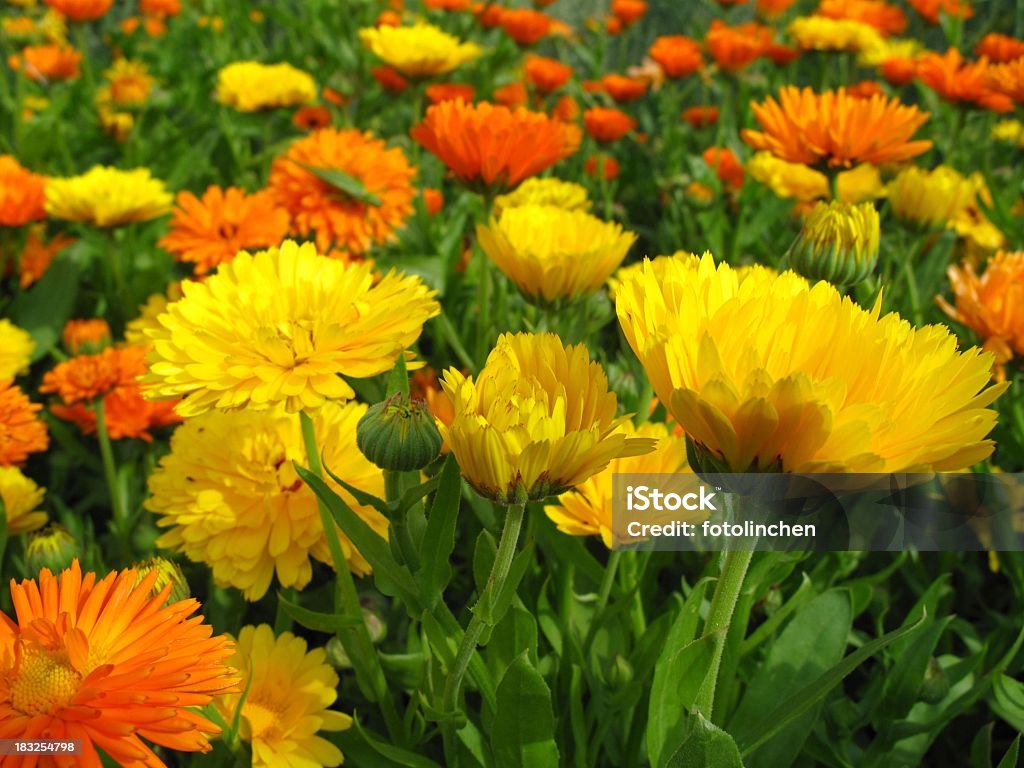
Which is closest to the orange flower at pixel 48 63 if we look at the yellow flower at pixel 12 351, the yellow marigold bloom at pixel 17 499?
the yellow flower at pixel 12 351

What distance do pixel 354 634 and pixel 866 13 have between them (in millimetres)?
2336

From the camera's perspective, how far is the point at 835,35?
2.33 metres

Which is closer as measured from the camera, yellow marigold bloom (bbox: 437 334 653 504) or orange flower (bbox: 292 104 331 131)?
yellow marigold bloom (bbox: 437 334 653 504)

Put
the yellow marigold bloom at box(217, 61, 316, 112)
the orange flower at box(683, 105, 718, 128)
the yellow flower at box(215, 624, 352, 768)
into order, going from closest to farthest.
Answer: the yellow flower at box(215, 624, 352, 768)
the yellow marigold bloom at box(217, 61, 316, 112)
the orange flower at box(683, 105, 718, 128)

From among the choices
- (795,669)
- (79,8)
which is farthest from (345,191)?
(79,8)

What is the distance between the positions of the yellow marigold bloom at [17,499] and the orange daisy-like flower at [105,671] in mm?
485

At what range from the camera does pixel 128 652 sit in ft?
1.82

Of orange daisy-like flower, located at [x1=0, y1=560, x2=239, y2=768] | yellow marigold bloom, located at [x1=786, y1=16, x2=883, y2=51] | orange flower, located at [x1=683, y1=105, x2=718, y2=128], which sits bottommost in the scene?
orange flower, located at [x1=683, y1=105, x2=718, y2=128]

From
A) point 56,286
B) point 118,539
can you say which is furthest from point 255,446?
point 56,286

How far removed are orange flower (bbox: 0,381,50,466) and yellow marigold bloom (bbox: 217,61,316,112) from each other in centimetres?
104

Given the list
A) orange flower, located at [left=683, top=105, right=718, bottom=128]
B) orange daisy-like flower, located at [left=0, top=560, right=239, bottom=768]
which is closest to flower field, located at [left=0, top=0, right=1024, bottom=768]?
orange daisy-like flower, located at [left=0, top=560, right=239, bottom=768]

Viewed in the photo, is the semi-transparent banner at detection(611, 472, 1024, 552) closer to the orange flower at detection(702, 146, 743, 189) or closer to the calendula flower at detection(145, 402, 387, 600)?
the calendula flower at detection(145, 402, 387, 600)

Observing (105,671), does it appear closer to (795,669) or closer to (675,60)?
(795,669)

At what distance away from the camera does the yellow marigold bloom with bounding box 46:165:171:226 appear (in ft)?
4.77
